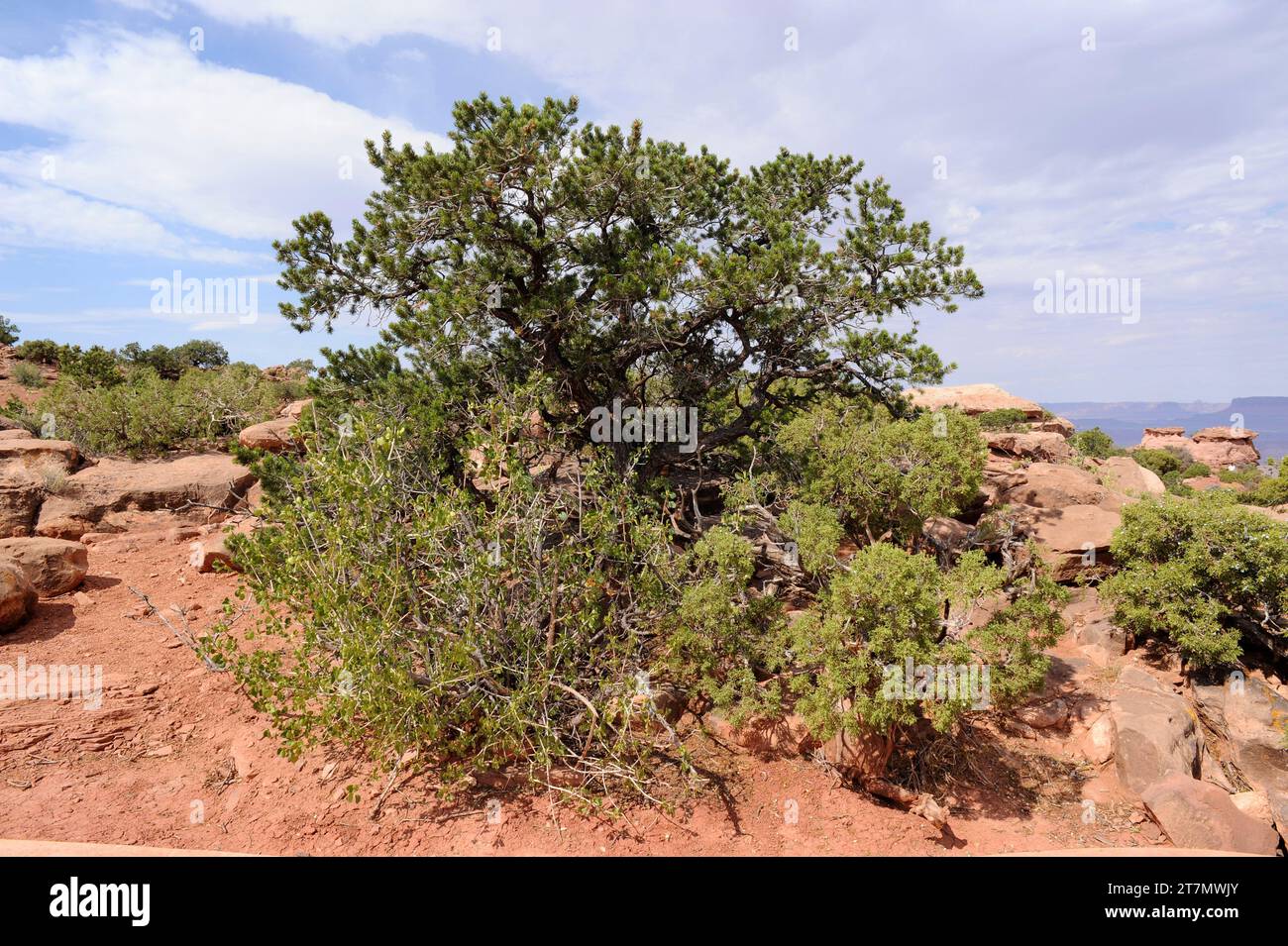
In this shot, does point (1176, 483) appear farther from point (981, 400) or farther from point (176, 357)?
point (176, 357)

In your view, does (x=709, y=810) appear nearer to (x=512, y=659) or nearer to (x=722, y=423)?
(x=512, y=659)

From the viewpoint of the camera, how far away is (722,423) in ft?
37.1

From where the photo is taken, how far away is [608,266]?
8727 mm

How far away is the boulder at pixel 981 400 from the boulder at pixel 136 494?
23.0m

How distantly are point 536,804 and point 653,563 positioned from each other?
8.49 ft

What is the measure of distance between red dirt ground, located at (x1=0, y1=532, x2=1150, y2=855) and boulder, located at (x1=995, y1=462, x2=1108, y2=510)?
551 centimetres

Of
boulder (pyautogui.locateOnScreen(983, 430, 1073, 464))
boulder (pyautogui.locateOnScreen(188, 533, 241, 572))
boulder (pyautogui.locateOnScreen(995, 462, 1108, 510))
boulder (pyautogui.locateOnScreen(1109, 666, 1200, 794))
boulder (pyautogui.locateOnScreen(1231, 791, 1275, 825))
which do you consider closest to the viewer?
boulder (pyautogui.locateOnScreen(1231, 791, 1275, 825))

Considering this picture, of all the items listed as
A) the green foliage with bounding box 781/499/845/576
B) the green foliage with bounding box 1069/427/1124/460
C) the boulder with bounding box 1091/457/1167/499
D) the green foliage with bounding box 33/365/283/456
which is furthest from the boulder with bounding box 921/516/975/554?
the green foliage with bounding box 1069/427/1124/460

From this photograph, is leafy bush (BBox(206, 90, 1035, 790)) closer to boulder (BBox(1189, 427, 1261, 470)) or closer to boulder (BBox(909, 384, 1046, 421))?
boulder (BBox(909, 384, 1046, 421))

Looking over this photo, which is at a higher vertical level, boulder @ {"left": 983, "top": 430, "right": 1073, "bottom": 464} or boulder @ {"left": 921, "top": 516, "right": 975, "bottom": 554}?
boulder @ {"left": 983, "top": 430, "right": 1073, "bottom": 464}

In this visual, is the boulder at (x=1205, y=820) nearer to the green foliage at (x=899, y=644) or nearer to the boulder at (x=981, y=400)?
the green foliage at (x=899, y=644)

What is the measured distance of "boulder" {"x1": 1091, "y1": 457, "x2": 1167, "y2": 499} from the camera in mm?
13930

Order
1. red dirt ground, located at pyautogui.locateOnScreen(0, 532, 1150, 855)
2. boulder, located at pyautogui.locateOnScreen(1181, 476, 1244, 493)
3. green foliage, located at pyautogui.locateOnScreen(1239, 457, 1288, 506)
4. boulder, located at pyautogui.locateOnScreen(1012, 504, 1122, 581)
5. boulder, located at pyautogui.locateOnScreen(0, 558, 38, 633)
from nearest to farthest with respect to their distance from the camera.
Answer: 1. red dirt ground, located at pyautogui.locateOnScreen(0, 532, 1150, 855)
2. boulder, located at pyautogui.locateOnScreen(0, 558, 38, 633)
3. boulder, located at pyautogui.locateOnScreen(1012, 504, 1122, 581)
4. green foliage, located at pyautogui.locateOnScreen(1239, 457, 1288, 506)
5. boulder, located at pyautogui.locateOnScreen(1181, 476, 1244, 493)

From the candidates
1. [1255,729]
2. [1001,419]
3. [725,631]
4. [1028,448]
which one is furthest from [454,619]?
[1001,419]
